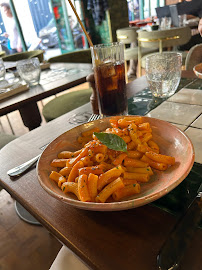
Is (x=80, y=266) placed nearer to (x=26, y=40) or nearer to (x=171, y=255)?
(x=171, y=255)

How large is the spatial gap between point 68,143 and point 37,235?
0.91 meters

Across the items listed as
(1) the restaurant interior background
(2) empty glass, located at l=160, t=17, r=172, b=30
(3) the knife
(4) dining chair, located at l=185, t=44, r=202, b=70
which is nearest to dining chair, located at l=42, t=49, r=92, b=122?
(4) dining chair, located at l=185, t=44, r=202, b=70

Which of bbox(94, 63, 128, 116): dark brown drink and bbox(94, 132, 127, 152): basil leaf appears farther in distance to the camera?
bbox(94, 63, 128, 116): dark brown drink

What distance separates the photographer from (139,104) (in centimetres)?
87

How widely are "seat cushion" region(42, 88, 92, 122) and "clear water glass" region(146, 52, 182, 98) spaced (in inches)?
35.2

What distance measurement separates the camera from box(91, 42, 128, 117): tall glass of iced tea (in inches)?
29.2

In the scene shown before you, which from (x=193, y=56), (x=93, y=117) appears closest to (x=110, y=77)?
(x=93, y=117)

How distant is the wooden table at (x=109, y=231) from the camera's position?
1.12 ft

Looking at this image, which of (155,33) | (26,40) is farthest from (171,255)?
(26,40)

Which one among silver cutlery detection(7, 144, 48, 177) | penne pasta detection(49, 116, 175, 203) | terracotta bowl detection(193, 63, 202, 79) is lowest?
silver cutlery detection(7, 144, 48, 177)

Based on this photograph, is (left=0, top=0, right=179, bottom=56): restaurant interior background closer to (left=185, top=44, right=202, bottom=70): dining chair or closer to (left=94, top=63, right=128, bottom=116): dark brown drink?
(left=185, top=44, right=202, bottom=70): dining chair

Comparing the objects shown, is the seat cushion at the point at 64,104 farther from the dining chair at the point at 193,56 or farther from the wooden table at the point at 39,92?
the dining chair at the point at 193,56

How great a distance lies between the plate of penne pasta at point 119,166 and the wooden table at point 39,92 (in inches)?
29.2

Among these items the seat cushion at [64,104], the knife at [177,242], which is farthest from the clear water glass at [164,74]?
the seat cushion at [64,104]
